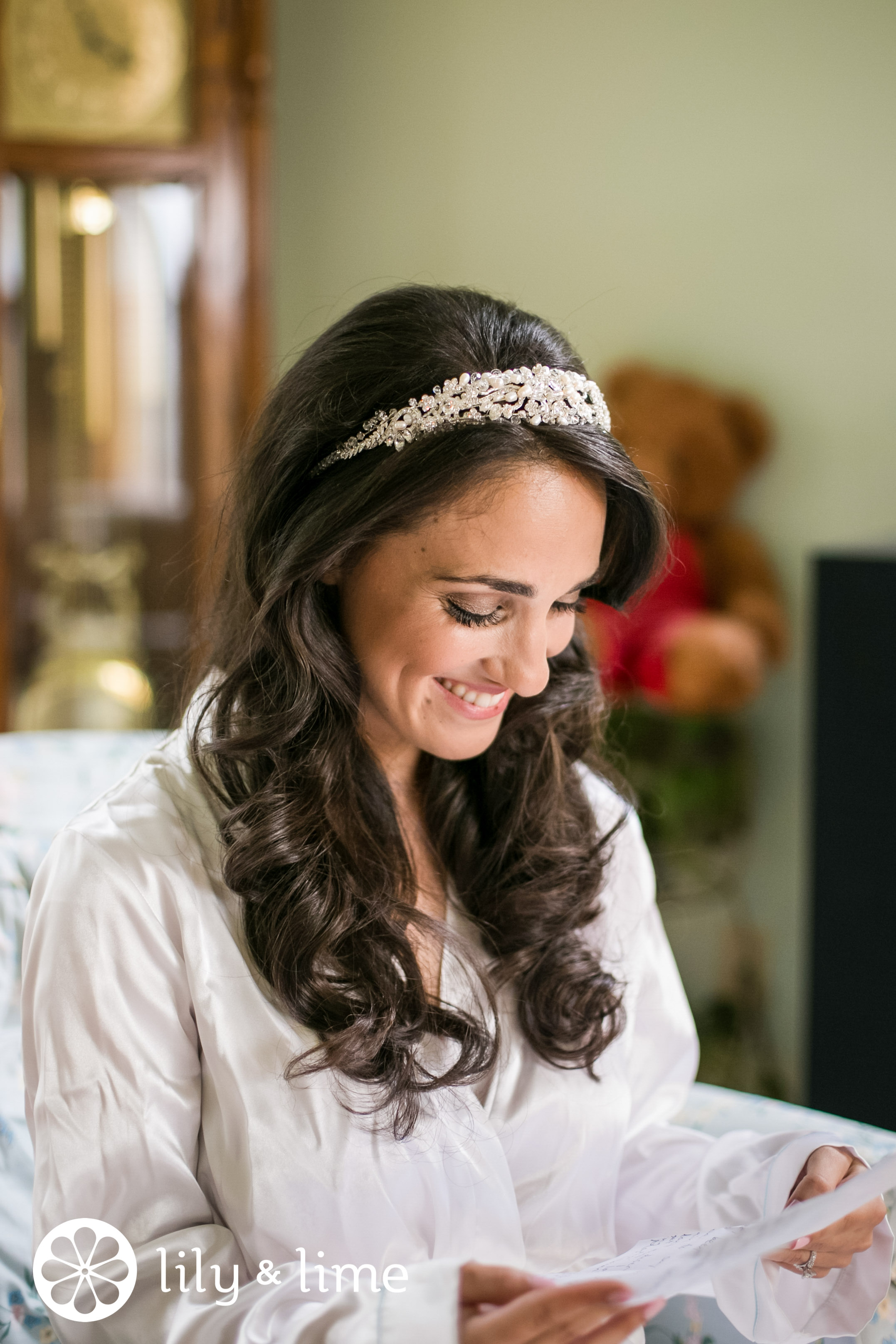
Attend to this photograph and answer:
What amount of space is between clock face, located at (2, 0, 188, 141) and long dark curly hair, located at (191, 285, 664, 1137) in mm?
1531

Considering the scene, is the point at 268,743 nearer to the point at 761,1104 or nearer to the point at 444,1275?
the point at 444,1275

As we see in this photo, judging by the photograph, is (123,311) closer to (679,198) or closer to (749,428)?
(679,198)

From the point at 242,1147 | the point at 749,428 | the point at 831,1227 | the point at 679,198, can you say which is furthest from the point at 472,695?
the point at 679,198

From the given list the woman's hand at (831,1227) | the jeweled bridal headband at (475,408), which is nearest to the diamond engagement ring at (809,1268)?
the woman's hand at (831,1227)

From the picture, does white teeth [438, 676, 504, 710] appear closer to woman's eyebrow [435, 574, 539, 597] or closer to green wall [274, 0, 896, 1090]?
woman's eyebrow [435, 574, 539, 597]

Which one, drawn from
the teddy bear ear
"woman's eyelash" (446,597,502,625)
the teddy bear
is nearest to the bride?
"woman's eyelash" (446,597,502,625)

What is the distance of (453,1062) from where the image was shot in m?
0.97

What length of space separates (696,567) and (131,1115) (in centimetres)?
153

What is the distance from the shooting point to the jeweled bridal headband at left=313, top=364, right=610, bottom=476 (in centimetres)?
88

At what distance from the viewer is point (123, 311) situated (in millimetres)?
2389

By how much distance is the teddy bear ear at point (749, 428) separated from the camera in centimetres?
212

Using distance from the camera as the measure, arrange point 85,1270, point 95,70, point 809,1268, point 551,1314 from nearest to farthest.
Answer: point 551,1314 < point 85,1270 < point 809,1268 < point 95,70

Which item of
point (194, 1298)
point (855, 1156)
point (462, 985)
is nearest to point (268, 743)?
point (462, 985)

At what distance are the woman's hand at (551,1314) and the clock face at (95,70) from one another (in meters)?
2.11
